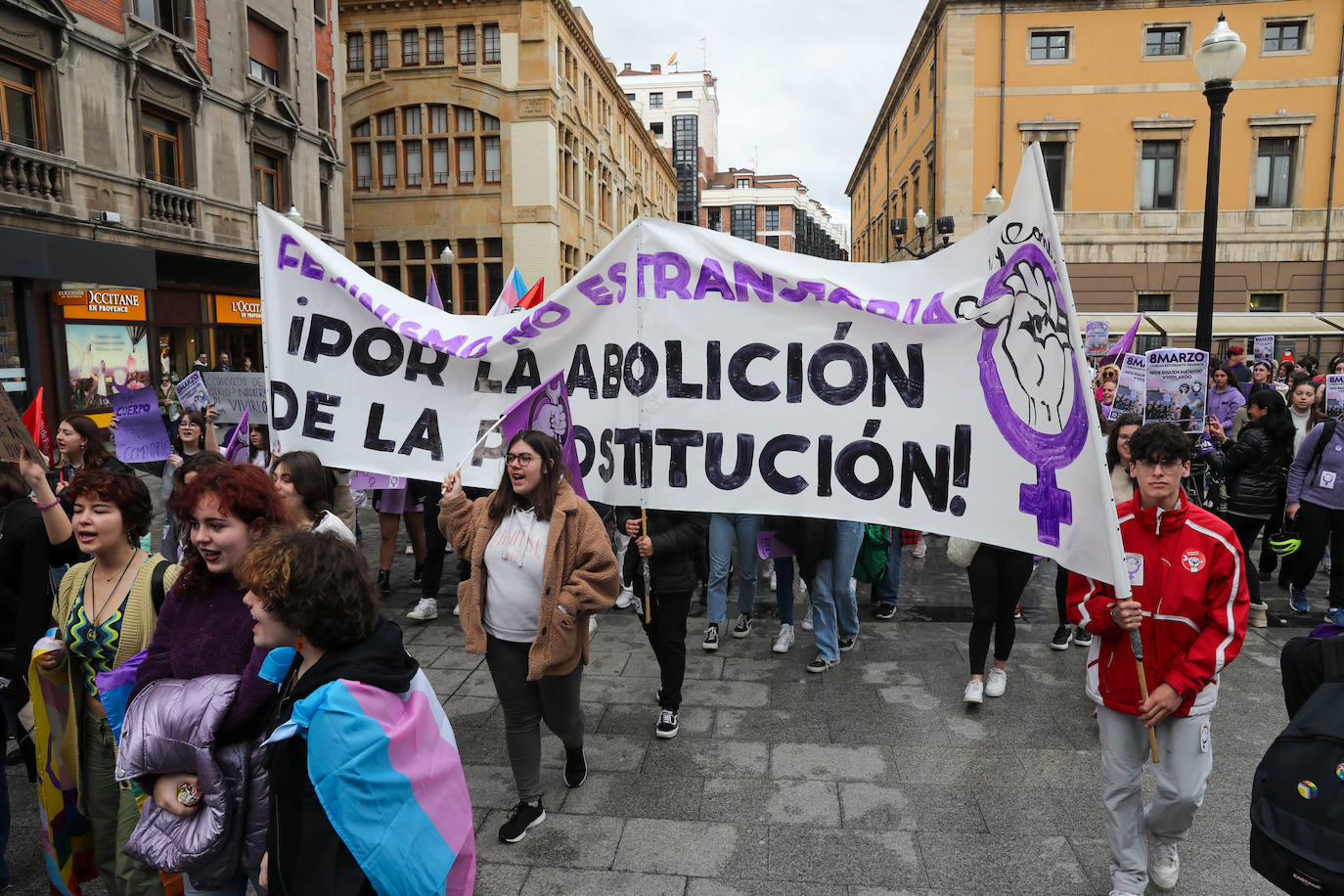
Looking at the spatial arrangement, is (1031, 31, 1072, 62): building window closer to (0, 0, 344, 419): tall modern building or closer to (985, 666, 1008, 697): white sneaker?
(0, 0, 344, 419): tall modern building

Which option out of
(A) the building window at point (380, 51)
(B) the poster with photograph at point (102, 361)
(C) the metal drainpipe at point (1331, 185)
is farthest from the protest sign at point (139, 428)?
(A) the building window at point (380, 51)

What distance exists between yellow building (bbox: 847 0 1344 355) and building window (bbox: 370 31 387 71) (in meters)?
22.5

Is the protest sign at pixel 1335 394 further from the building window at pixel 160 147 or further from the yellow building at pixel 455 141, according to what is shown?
the yellow building at pixel 455 141

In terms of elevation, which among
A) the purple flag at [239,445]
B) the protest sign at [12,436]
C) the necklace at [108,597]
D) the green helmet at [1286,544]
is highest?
the protest sign at [12,436]

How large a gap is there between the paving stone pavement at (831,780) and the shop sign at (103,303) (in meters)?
14.5

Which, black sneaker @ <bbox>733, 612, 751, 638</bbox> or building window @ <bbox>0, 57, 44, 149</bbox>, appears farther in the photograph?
building window @ <bbox>0, 57, 44, 149</bbox>

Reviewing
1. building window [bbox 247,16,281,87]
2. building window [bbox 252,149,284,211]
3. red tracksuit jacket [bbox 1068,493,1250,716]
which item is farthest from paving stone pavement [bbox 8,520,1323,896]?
building window [bbox 247,16,281,87]

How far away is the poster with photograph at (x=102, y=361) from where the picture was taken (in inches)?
651

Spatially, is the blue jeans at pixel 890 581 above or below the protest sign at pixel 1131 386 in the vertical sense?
below

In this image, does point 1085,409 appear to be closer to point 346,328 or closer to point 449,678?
point 346,328

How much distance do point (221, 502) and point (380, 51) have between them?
3868 centimetres

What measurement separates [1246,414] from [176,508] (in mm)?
8871

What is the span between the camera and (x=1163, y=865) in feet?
11.0

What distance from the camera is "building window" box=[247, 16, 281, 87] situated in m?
21.5
